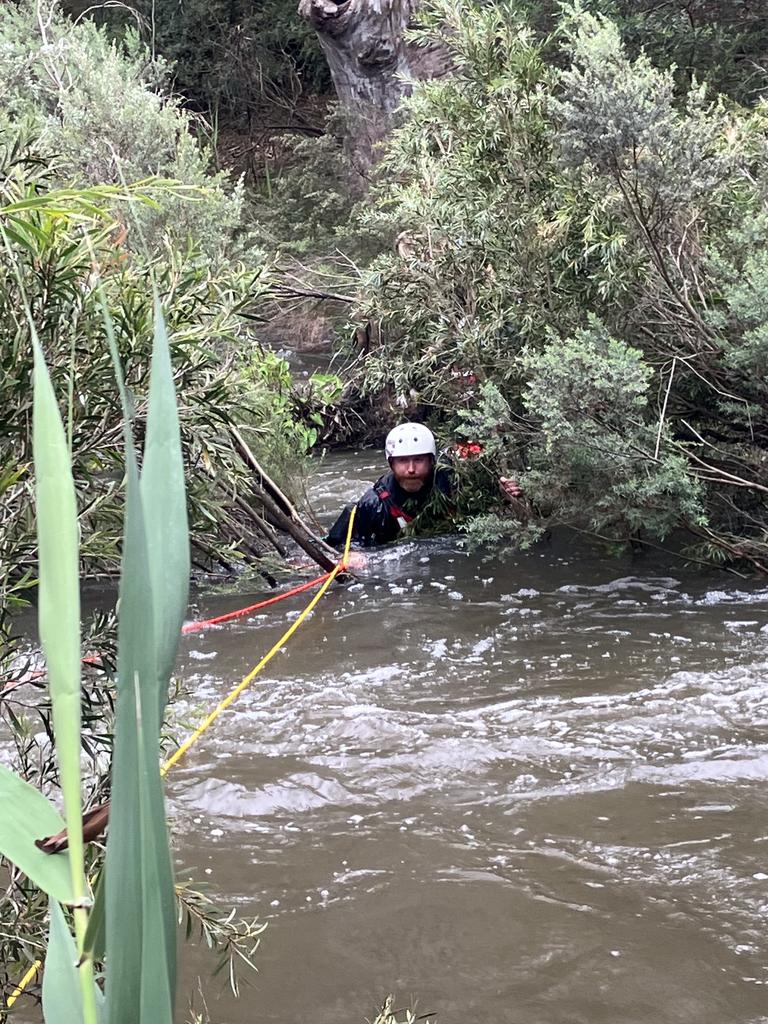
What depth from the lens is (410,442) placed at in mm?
7781

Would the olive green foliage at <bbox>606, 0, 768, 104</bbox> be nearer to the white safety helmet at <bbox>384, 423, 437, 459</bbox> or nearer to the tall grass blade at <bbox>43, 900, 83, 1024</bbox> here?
the white safety helmet at <bbox>384, 423, 437, 459</bbox>

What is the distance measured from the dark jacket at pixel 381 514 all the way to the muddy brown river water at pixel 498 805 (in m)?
1.61

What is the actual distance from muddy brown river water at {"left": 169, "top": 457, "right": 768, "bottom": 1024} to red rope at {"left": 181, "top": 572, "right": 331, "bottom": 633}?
0.36 ft

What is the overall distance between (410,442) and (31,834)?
7083 mm

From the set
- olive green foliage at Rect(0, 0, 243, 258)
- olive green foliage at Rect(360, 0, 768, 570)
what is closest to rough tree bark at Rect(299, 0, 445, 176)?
olive green foliage at Rect(0, 0, 243, 258)

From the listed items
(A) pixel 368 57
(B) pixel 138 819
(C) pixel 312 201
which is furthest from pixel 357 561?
(C) pixel 312 201

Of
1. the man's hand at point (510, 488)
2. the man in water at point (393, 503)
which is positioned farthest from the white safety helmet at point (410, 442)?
the man's hand at point (510, 488)

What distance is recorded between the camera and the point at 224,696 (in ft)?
17.8

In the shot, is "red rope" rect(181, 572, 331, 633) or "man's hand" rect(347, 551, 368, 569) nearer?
"red rope" rect(181, 572, 331, 633)

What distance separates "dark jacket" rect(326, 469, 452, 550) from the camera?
8.33 metres

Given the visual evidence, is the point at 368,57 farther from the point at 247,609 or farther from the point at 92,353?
the point at 92,353

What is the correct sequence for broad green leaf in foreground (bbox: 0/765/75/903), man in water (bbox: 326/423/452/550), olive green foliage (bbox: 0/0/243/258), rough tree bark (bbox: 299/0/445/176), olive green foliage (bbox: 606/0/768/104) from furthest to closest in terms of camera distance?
rough tree bark (bbox: 299/0/445/176), olive green foliage (bbox: 606/0/768/104), olive green foliage (bbox: 0/0/243/258), man in water (bbox: 326/423/452/550), broad green leaf in foreground (bbox: 0/765/75/903)

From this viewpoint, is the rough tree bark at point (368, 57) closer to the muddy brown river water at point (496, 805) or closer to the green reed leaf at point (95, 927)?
the muddy brown river water at point (496, 805)

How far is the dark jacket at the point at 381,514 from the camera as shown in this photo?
8.33 metres
